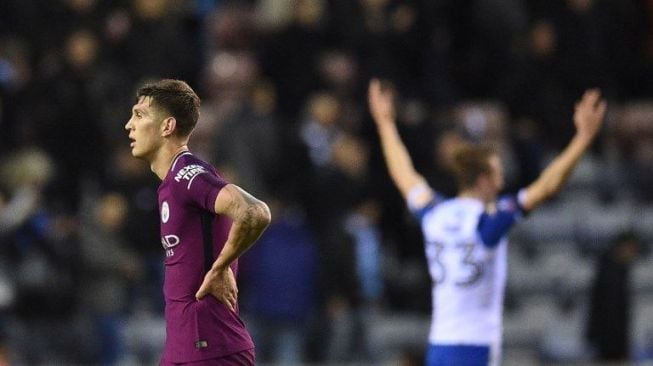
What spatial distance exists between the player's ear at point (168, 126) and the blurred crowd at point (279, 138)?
610 cm

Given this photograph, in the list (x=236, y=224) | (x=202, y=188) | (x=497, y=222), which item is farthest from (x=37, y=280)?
(x=236, y=224)

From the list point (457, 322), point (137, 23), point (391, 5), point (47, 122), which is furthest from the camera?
point (391, 5)

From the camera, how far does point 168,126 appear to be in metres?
6.89

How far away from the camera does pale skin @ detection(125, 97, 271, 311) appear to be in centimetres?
642

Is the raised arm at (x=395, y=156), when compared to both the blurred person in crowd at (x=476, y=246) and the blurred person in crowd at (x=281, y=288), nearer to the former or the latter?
the blurred person in crowd at (x=476, y=246)

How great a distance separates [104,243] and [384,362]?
2940mm

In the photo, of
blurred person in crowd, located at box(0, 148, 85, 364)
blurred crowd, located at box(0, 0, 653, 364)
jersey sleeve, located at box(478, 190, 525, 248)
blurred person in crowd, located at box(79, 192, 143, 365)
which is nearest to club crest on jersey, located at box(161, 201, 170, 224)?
jersey sleeve, located at box(478, 190, 525, 248)

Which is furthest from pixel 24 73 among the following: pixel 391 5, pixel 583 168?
pixel 583 168

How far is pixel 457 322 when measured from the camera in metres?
9.28

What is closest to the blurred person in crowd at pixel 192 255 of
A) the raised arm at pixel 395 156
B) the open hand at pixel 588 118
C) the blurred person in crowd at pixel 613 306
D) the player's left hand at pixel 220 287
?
the player's left hand at pixel 220 287

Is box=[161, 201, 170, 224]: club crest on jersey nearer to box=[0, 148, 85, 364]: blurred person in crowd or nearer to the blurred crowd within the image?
the blurred crowd

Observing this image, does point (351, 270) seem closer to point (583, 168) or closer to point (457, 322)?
point (583, 168)

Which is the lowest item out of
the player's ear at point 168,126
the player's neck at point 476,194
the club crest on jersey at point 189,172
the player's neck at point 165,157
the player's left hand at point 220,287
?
the player's left hand at point 220,287

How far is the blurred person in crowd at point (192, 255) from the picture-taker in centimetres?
666
